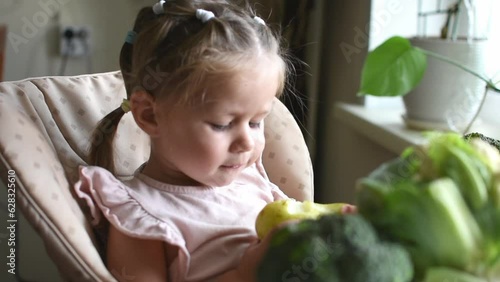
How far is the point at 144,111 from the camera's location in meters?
Answer: 0.83

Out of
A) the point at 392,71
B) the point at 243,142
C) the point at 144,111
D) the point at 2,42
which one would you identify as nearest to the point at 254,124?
the point at 243,142

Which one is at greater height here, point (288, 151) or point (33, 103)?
point (33, 103)

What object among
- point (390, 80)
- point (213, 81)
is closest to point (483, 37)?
point (390, 80)

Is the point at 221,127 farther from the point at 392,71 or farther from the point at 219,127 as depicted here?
the point at 392,71

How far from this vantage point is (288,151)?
1.04m

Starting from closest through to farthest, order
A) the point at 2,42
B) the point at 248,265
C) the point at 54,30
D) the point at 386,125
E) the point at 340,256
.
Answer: the point at 340,256 < the point at 248,265 < the point at 386,125 < the point at 2,42 < the point at 54,30

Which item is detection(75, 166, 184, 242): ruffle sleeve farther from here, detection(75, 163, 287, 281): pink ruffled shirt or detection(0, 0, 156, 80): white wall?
detection(0, 0, 156, 80): white wall

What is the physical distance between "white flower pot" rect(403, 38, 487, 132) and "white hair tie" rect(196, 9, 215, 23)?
1.89 ft

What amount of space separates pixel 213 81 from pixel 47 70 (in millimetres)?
1451

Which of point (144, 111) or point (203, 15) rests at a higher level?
point (203, 15)

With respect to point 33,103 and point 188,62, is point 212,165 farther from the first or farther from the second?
point 33,103

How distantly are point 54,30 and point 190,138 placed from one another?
1.43 metres

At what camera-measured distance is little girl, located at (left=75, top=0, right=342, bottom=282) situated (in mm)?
753

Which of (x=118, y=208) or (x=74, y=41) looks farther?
(x=74, y=41)
